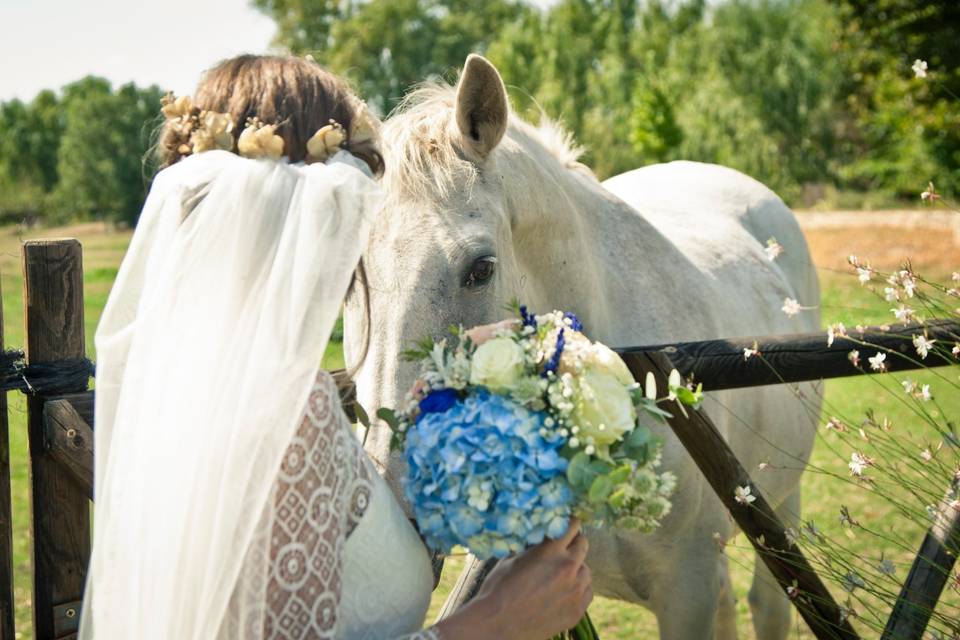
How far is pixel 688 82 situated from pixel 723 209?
36.1 m

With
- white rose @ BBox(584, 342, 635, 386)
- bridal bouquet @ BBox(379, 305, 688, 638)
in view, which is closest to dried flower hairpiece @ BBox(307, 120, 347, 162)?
bridal bouquet @ BBox(379, 305, 688, 638)

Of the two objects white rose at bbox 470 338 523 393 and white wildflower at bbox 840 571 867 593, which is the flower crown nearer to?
white rose at bbox 470 338 523 393

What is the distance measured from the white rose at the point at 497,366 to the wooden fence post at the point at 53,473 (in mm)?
1230

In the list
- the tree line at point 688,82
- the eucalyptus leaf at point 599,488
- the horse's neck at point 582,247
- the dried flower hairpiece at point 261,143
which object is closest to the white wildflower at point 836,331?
the horse's neck at point 582,247

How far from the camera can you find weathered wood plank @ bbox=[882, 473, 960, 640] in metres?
2.57

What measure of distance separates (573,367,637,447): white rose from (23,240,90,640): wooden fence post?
1421 millimetres

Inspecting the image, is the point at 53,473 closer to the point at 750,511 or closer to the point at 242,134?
the point at 242,134

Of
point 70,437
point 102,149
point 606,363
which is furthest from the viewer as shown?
point 102,149

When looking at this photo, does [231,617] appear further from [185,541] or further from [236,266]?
[236,266]

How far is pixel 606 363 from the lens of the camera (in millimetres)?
1820

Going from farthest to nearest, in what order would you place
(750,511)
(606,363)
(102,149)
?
(102,149) < (750,511) < (606,363)

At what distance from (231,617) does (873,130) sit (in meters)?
38.7

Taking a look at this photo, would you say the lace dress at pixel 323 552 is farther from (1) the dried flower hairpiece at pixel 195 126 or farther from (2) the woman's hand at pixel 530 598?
(1) the dried flower hairpiece at pixel 195 126

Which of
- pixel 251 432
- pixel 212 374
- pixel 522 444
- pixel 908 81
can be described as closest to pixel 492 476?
pixel 522 444
